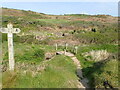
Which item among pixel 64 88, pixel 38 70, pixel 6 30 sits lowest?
pixel 64 88

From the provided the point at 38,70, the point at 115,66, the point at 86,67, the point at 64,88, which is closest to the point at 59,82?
the point at 64,88

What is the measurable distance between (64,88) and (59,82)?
0.36 metres

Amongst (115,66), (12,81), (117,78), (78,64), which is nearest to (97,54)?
(78,64)

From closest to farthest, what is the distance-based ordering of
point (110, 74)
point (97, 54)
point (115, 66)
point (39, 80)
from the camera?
point (39, 80) < point (110, 74) < point (115, 66) < point (97, 54)

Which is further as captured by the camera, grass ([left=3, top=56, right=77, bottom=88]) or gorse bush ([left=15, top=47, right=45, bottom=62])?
gorse bush ([left=15, top=47, right=45, bottom=62])

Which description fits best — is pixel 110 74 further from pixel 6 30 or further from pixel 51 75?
pixel 6 30

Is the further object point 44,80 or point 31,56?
point 31,56

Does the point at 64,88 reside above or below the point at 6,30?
below

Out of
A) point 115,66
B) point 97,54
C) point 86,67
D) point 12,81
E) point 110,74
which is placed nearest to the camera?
point 12,81

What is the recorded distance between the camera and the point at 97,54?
49.5 feet

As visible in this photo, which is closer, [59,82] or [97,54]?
[59,82]

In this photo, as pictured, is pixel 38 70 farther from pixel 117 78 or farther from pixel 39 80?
pixel 117 78

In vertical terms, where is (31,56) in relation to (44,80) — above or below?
above

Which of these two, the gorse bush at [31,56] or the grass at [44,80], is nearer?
the grass at [44,80]
